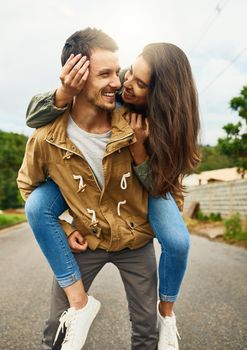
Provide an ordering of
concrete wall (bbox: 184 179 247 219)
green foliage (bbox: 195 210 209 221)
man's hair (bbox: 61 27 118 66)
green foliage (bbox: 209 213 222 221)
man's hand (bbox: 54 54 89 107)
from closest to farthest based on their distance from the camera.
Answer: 1. man's hand (bbox: 54 54 89 107)
2. man's hair (bbox: 61 27 118 66)
3. concrete wall (bbox: 184 179 247 219)
4. green foliage (bbox: 209 213 222 221)
5. green foliage (bbox: 195 210 209 221)

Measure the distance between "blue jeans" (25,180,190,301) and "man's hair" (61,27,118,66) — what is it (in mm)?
782

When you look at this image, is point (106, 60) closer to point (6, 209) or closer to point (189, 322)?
point (189, 322)

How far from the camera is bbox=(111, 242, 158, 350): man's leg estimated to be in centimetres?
261

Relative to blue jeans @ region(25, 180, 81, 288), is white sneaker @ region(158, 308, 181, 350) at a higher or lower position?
lower

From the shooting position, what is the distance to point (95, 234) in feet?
8.30

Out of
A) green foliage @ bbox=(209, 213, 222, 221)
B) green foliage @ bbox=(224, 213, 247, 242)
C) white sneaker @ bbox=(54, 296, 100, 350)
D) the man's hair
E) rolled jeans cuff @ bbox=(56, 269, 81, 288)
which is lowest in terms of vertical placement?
green foliage @ bbox=(209, 213, 222, 221)

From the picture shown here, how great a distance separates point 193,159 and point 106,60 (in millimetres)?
749

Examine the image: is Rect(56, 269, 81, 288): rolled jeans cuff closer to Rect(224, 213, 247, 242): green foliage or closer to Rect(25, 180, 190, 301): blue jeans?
Rect(25, 180, 190, 301): blue jeans

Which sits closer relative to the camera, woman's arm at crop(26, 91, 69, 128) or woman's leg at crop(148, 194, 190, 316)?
woman's arm at crop(26, 91, 69, 128)

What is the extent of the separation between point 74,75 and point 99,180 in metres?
0.61

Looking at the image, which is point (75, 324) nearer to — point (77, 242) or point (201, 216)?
point (77, 242)

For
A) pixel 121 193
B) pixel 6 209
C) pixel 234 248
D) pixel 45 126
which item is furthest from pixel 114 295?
pixel 6 209

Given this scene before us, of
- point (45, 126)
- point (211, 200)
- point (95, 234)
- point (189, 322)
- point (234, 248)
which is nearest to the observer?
point (45, 126)

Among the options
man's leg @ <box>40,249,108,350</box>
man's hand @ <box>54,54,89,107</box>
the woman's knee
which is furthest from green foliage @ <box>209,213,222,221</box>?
man's hand @ <box>54,54,89,107</box>
